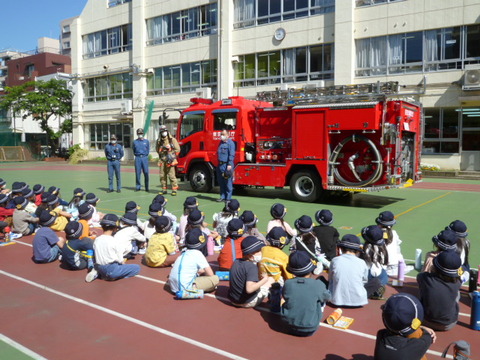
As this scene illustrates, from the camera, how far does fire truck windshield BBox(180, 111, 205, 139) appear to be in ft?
49.4

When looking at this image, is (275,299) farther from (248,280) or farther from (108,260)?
(108,260)

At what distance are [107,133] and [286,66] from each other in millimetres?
18036

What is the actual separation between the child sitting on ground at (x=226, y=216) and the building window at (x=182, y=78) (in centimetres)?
2207

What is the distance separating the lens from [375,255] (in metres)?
5.78

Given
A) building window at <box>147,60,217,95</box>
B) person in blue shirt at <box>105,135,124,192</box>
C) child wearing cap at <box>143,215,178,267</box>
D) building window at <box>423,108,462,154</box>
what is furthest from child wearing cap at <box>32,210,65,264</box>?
building window at <box>147,60,217,95</box>

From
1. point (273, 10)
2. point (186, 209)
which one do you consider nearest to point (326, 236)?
point (186, 209)

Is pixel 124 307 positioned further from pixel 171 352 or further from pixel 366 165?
pixel 366 165

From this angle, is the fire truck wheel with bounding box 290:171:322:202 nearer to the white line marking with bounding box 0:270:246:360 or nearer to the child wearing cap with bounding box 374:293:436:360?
the white line marking with bounding box 0:270:246:360

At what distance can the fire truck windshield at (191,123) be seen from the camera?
15.1 m

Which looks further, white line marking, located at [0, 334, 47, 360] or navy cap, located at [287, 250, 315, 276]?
navy cap, located at [287, 250, 315, 276]

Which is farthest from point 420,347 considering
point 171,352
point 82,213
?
point 82,213

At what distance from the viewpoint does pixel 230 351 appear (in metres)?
4.22

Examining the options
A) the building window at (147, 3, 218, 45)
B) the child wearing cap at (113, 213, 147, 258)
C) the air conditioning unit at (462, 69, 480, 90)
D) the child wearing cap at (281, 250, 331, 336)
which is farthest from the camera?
the building window at (147, 3, 218, 45)

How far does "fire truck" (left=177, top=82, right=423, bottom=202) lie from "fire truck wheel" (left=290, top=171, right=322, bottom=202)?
1.0 inches
